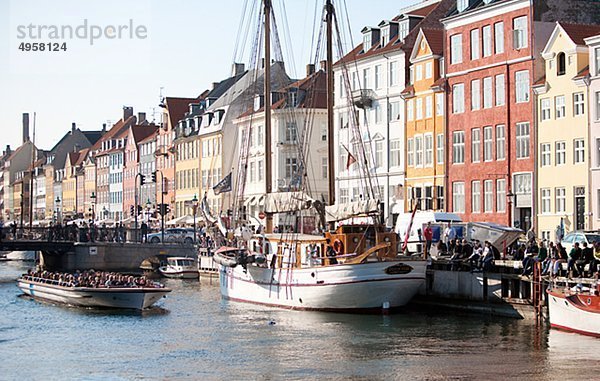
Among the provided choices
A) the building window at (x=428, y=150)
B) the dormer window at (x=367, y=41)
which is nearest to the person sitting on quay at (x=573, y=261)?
the building window at (x=428, y=150)

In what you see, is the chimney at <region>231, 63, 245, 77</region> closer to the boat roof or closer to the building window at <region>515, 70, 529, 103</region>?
the building window at <region>515, 70, 529, 103</region>

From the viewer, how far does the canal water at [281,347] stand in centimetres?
Result: 3600

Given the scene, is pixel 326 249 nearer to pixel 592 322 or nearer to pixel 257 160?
pixel 592 322

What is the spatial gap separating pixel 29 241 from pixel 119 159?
63.3m

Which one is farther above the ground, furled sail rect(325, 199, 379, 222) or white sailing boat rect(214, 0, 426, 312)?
furled sail rect(325, 199, 379, 222)

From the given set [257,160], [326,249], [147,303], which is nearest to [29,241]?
[257,160]

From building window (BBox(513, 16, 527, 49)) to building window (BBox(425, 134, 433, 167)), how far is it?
11.0 m

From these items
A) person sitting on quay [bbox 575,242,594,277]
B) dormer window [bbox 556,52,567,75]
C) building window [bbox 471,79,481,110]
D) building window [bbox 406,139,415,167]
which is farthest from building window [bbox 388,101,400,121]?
person sitting on quay [bbox 575,242,594,277]

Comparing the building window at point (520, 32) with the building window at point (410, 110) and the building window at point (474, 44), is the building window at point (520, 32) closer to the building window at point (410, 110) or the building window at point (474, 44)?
the building window at point (474, 44)

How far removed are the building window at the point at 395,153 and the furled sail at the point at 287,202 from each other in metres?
21.9

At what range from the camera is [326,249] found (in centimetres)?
5353

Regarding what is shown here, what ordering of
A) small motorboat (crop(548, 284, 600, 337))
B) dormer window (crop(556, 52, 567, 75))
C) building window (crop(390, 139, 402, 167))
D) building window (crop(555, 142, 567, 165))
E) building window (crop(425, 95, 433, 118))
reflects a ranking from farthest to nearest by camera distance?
building window (crop(390, 139, 402, 167)) < building window (crop(425, 95, 433, 118)) < dormer window (crop(556, 52, 567, 75)) < building window (crop(555, 142, 567, 165)) < small motorboat (crop(548, 284, 600, 337))

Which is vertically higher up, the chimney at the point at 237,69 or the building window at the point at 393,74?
the chimney at the point at 237,69

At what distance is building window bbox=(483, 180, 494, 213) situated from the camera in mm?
71500
